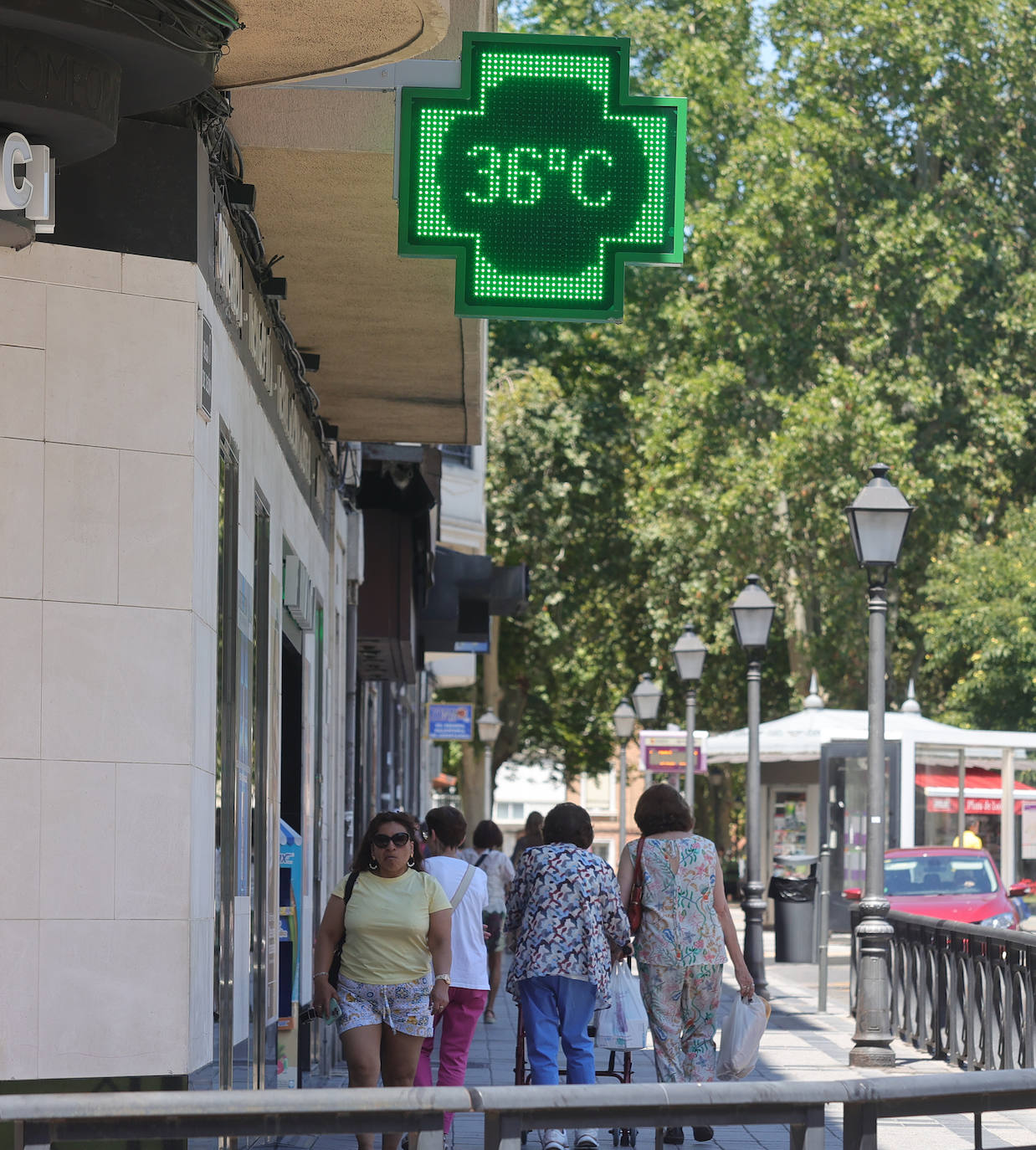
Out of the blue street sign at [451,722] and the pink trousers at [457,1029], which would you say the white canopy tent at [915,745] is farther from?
the pink trousers at [457,1029]

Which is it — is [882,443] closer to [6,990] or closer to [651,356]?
[651,356]

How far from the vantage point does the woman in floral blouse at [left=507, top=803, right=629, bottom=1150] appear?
882 centimetres

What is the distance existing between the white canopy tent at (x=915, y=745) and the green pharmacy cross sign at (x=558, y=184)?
21941mm

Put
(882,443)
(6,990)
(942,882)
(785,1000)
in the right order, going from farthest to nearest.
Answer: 1. (882,443)
2. (942,882)
3. (785,1000)
4. (6,990)

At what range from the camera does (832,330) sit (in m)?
37.9

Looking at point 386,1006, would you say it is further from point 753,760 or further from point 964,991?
point 753,760

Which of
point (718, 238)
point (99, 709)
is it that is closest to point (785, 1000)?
point (99, 709)

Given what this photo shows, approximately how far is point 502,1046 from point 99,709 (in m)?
9.41

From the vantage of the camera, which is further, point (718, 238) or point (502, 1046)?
point (718, 238)

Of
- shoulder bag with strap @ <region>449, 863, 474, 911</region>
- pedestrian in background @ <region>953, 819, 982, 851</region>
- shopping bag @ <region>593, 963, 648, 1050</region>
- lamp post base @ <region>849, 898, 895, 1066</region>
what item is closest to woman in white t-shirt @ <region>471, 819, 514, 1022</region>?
lamp post base @ <region>849, 898, 895, 1066</region>

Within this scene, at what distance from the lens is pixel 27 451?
5.82 metres

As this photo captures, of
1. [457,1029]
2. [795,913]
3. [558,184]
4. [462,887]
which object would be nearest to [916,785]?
[795,913]

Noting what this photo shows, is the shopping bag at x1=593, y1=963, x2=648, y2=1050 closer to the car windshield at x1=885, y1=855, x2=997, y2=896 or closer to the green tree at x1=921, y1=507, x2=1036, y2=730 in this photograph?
the car windshield at x1=885, y1=855, x2=997, y2=896

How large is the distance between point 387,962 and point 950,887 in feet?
48.6
